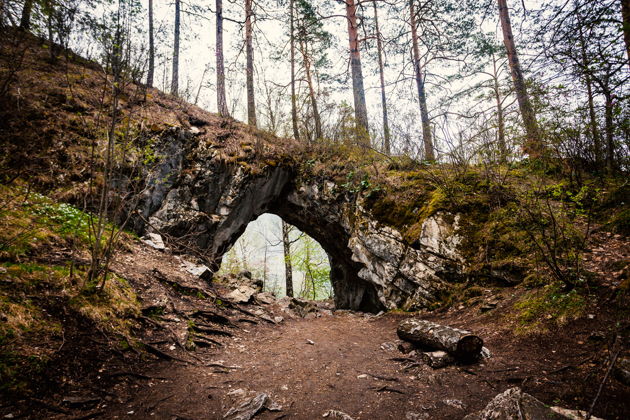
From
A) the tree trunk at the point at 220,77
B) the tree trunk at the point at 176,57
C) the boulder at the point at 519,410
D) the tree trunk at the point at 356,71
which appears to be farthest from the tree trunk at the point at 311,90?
the boulder at the point at 519,410

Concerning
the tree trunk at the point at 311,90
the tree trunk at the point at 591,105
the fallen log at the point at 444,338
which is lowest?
the fallen log at the point at 444,338

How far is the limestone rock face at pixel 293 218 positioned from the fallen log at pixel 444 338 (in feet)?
7.23

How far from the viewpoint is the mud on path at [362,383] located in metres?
2.39

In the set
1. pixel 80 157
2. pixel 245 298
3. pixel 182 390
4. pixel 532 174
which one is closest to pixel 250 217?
pixel 245 298

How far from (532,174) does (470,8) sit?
524 cm

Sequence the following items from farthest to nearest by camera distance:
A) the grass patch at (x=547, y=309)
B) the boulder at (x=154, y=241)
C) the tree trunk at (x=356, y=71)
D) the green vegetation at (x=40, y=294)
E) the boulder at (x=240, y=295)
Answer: the tree trunk at (x=356, y=71) < the boulder at (x=154, y=241) < the boulder at (x=240, y=295) < the grass patch at (x=547, y=309) < the green vegetation at (x=40, y=294)

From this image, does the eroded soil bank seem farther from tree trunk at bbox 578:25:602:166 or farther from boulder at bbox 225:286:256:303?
tree trunk at bbox 578:25:602:166

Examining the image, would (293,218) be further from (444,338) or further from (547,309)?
(547,309)

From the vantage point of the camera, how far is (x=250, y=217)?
992 cm

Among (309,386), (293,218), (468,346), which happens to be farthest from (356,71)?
(309,386)

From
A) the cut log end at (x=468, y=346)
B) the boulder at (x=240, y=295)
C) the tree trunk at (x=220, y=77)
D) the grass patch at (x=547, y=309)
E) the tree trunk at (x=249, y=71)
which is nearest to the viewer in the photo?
the cut log end at (x=468, y=346)

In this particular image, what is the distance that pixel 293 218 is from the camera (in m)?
11.2

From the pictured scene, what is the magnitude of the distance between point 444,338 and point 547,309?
1602mm

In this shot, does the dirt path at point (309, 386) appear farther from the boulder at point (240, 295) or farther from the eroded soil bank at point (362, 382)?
the boulder at point (240, 295)
